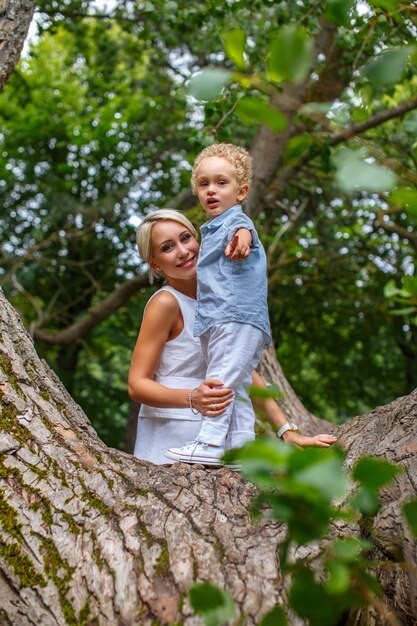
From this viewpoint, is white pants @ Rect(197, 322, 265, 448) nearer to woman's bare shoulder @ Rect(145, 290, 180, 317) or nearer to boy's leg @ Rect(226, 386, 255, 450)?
boy's leg @ Rect(226, 386, 255, 450)

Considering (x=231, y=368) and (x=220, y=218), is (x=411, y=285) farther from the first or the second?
(x=220, y=218)

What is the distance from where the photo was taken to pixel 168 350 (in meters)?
2.59

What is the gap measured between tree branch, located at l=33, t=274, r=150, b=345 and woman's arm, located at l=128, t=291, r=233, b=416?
12.0 feet

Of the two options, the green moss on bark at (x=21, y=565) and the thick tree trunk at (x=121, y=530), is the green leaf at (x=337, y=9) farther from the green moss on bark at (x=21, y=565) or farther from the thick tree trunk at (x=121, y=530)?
the green moss on bark at (x=21, y=565)

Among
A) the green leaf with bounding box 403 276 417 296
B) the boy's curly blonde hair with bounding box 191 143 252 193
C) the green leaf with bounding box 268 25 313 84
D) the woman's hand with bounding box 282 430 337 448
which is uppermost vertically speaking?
the boy's curly blonde hair with bounding box 191 143 252 193

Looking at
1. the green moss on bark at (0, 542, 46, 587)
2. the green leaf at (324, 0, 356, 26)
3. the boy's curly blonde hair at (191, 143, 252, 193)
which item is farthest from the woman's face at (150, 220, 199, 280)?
the green leaf at (324, 0, 356, 26)

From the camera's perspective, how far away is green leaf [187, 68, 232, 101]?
0.80 meters

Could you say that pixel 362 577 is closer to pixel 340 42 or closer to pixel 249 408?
pixel 249 408

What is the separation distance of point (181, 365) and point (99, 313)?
13.8 ft

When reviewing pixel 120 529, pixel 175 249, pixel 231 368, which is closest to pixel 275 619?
pixel 120 529

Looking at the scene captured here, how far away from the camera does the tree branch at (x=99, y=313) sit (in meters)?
6.37

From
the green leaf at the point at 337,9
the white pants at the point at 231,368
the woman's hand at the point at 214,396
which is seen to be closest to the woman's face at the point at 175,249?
the white pants at the point at 231,368

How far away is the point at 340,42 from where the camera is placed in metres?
3.53

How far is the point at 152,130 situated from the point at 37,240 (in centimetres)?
206
